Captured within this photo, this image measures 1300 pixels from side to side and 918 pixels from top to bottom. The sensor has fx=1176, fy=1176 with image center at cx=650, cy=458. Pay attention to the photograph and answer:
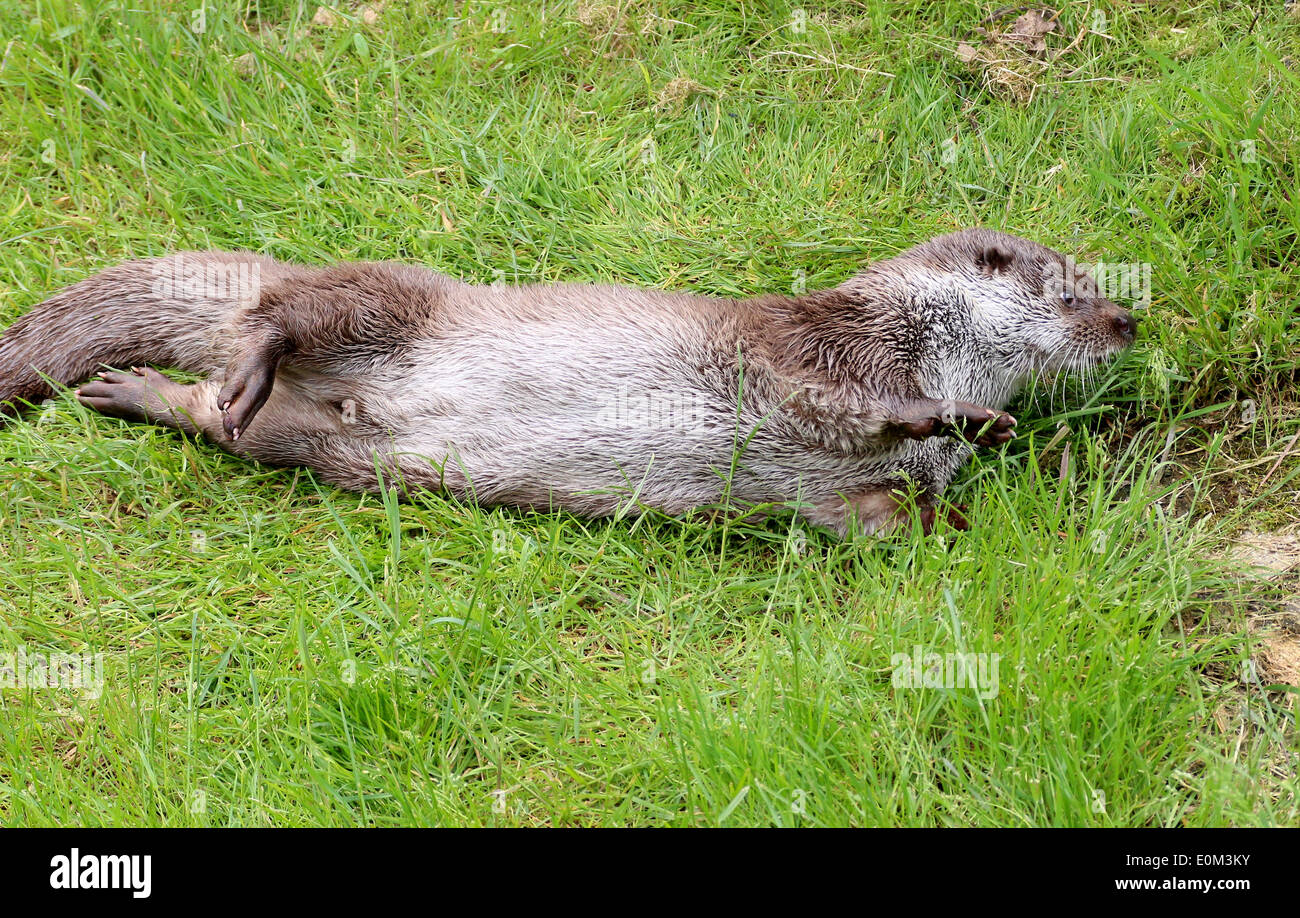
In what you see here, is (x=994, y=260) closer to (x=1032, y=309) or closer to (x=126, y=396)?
(x=1032, y=309)

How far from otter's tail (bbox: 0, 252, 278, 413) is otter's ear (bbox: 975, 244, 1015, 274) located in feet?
7.14

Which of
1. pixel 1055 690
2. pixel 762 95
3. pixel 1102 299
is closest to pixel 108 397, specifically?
pixel 762 95

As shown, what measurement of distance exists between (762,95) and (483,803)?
2720 mm

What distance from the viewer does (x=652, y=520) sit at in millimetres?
3393

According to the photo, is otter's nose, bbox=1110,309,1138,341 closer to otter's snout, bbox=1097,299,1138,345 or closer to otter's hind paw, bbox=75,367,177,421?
Answer: otter's snout, bbox=1097,299,1138,345

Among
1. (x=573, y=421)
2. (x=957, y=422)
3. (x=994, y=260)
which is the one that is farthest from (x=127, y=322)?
(x=994, y=260)

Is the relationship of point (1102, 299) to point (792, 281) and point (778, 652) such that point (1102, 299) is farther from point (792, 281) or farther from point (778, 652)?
point (778, 652)

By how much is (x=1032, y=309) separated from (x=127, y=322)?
2.77 metres

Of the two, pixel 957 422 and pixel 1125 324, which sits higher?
pixel 1125 324

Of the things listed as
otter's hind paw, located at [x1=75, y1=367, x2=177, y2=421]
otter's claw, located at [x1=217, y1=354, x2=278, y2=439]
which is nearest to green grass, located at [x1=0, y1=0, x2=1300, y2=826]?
otter's hind paw, located at [x1=75, y1=367, x2=177, y2=421]

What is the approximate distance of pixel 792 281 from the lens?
3.91 m

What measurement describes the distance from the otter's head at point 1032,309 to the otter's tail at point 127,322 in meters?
2.14

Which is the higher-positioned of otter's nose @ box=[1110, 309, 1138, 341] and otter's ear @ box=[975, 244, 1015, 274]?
otter's ear @ box=[975, 244, 1015, 274]

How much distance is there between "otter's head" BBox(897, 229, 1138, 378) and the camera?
348cm
